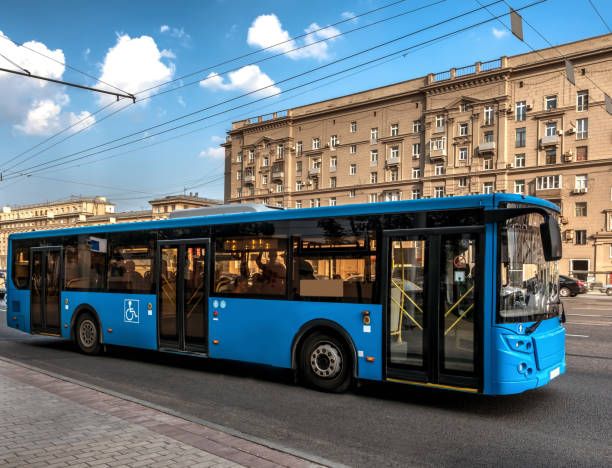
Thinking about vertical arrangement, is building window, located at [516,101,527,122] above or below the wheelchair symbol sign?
above

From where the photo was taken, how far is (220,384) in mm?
8062

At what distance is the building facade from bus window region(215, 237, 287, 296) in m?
106

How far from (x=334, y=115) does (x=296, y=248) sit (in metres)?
60.3

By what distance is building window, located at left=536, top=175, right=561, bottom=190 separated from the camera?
49531 millimetres

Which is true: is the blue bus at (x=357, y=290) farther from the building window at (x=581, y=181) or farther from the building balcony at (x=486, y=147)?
the building balcony at (x=486, y=147)

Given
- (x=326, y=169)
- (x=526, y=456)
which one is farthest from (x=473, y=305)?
(x=326, y=169)

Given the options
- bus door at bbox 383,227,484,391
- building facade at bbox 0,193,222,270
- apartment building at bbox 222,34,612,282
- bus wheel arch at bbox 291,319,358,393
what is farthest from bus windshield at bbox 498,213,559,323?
building facade at bbox 0,193,222,270

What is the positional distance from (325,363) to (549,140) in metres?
48.9

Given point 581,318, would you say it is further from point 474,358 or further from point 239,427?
point 239,427

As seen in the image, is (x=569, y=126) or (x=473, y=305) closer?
(x=473, y=305)

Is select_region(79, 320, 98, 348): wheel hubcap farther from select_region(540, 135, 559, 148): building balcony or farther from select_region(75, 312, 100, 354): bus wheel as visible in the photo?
select_region(540, 135, 559, 148): building balcony

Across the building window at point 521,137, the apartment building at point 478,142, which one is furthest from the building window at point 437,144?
the building window at point 521,137

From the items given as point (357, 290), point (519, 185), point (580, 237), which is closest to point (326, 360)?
point (357, 290)

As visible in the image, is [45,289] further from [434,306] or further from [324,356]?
[434,306]
